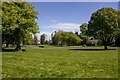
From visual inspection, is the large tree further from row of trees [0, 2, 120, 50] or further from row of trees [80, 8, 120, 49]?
row of trees [80, 8, 120, 49]

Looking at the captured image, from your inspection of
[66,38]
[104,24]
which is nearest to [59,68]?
[104,24]

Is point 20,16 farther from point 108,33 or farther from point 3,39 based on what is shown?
point 108,33

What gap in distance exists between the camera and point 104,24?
7806 cm

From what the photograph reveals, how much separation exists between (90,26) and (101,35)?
416 cm

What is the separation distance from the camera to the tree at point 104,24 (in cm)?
7750

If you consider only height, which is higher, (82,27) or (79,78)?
(82,27)


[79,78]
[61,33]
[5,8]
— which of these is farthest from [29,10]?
[61,33]

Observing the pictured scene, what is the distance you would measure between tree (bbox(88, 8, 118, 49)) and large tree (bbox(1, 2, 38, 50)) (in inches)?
952

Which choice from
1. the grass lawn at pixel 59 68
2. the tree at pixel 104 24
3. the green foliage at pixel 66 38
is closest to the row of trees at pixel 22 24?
the tree at pixel 104 24

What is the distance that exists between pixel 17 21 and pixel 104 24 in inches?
1192

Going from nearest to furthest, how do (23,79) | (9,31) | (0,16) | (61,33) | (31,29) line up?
(23,79) → (0,16) → (9,31) → (31,29) → (61,33)

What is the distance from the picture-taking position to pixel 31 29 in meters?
58.1

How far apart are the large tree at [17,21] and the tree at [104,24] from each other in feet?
79.3

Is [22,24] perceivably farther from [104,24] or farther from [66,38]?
[66,38]
